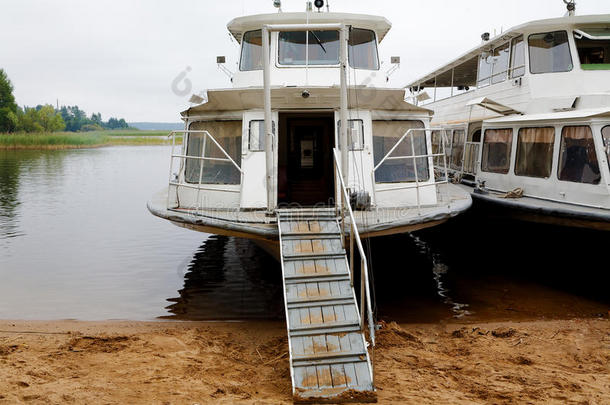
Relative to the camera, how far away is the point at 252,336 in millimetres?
7352

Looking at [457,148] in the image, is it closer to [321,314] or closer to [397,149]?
[397,149]

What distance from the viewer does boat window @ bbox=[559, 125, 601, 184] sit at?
8422 millimetres

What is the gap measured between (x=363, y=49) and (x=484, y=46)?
4.59 metres

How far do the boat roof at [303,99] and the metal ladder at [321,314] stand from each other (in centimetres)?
182

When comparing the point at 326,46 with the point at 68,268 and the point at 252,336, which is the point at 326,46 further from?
the point at 68,268

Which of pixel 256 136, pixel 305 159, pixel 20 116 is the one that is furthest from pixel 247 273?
pixel 20 116

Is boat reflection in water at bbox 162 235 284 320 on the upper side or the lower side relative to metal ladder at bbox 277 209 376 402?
lower

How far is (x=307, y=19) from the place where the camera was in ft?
31.4

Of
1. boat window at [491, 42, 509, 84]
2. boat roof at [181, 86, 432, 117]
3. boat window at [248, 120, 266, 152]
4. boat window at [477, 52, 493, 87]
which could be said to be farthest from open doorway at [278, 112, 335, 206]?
boat window at [477, 52, 493, 87]

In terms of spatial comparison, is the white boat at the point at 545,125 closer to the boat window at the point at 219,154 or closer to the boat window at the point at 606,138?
the boat window at the point at 606,138

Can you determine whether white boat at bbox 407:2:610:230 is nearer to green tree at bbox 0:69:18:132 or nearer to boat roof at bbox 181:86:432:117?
boat roof at bbox 181:86:432:117

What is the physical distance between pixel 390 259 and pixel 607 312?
477 centimetres

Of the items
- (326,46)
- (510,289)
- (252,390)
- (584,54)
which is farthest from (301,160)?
(252,390)

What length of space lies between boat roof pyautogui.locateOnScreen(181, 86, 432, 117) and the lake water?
2351 mm
